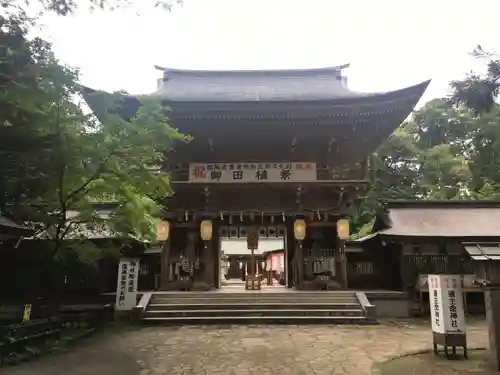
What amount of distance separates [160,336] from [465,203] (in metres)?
13.3

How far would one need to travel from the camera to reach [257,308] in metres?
13.6

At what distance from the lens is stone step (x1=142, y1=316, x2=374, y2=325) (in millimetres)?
12734

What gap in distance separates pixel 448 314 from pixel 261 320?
6038 millimetres

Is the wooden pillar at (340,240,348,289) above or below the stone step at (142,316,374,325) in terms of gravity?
above

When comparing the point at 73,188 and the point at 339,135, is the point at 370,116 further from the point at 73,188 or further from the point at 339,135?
the point at 73,188

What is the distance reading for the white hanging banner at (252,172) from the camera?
17281 mm

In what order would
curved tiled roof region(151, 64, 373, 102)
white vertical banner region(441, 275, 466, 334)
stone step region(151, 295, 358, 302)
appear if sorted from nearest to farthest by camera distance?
white vertical banner region(441, 275, 466, 334), stone step region(151, 295, 358, 302), curved tiled roof region(151, 64, 373, 102)

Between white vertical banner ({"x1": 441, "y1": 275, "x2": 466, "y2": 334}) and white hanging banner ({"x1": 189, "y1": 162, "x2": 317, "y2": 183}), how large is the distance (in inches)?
363

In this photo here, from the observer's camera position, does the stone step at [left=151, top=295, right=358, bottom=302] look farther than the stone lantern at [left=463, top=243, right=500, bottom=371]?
Yes

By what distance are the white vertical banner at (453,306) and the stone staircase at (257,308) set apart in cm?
487

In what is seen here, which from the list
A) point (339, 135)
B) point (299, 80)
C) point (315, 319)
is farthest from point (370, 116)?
point (315, 319)

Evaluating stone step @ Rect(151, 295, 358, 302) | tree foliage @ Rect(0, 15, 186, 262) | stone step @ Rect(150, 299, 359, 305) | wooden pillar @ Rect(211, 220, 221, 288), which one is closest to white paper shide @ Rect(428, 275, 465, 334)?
stone step @ Rect(150, 299, 359, 305)

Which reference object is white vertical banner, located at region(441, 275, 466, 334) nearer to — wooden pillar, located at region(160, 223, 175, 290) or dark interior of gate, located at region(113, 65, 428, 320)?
dark interior of gate, located at region(113, 65, 428, 320)

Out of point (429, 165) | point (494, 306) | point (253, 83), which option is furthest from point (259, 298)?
point (429, 165)
